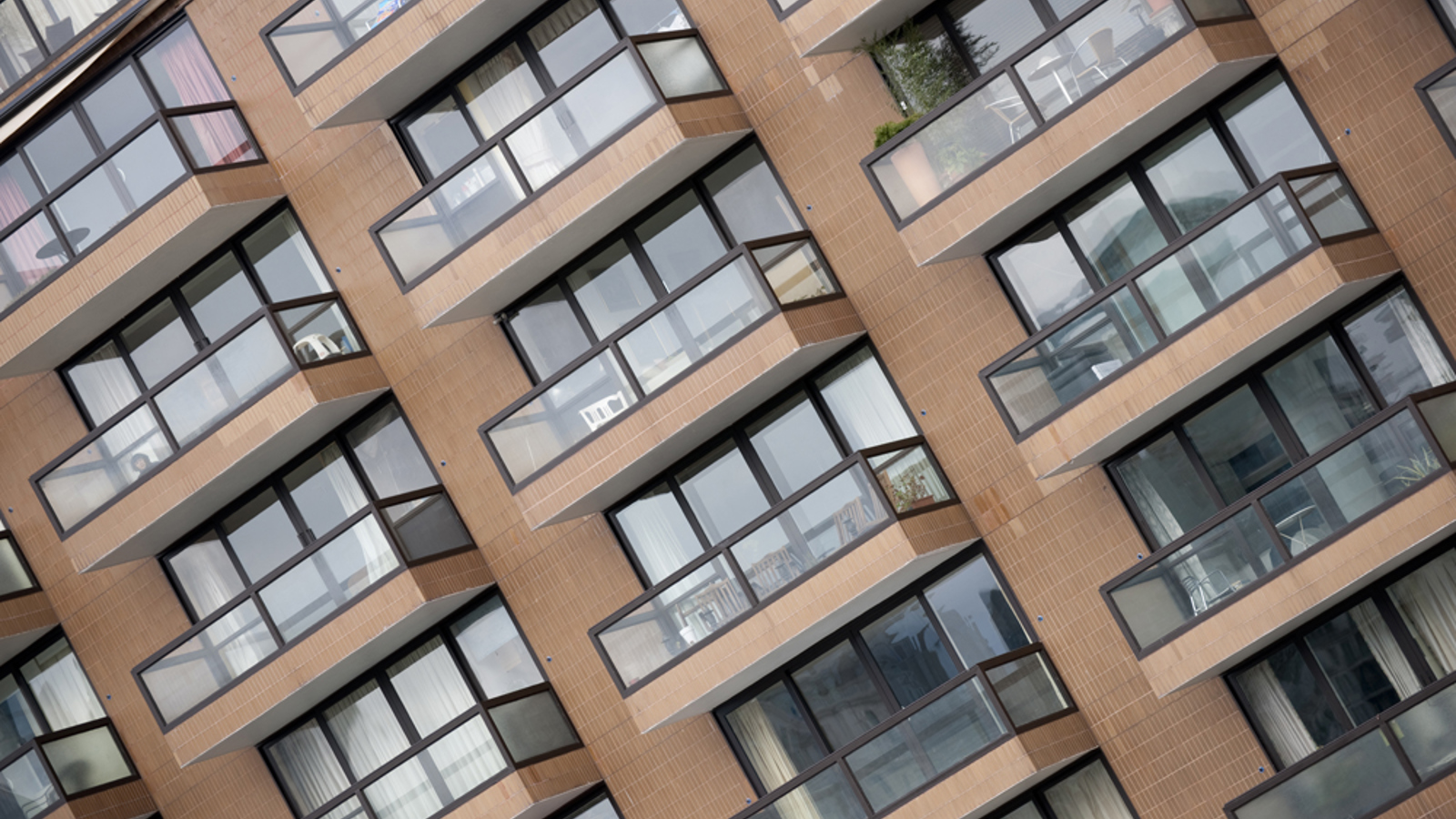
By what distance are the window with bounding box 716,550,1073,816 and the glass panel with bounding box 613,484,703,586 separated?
168cm

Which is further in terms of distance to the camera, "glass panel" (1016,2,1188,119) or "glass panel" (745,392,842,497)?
"glass panel" (745,392,842,497)

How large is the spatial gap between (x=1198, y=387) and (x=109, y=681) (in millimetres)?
14243

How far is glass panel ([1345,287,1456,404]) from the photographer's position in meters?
16.1

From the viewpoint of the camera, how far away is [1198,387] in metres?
16.3

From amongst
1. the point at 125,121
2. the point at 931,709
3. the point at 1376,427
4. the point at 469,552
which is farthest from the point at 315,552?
the point at 1376,427

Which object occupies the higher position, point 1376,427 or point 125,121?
point 125,121

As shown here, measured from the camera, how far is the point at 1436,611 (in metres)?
16.2

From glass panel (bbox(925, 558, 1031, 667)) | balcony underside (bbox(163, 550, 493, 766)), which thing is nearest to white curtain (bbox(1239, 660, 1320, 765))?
glass panel (bbox(925, 558, 1031, 667))

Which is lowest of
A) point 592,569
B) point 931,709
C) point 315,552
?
point 931,709

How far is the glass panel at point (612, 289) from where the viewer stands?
63.3 ft

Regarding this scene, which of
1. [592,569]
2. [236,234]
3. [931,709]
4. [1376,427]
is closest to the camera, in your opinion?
[1376,427]

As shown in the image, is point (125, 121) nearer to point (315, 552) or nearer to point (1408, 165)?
point (315, 552)

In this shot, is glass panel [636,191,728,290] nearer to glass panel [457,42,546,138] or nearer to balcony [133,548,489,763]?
glass panel [457,42,546,138]

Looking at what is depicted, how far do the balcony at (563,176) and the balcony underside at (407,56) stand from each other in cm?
138
